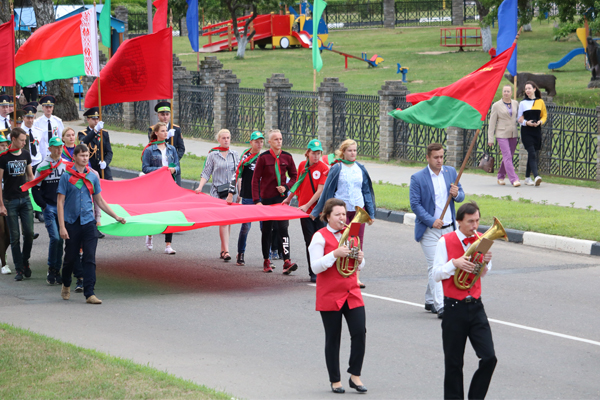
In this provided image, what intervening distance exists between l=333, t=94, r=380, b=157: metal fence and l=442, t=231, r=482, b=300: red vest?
53.7 feet

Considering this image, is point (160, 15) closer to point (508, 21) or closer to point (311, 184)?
point (508, 21)

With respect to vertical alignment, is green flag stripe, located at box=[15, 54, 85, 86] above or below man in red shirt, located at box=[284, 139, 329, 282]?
above

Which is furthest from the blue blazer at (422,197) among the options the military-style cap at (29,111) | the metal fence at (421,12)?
the metal fence at (421,12)

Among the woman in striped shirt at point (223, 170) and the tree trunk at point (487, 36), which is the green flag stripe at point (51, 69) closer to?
the woman in striped shirt at point (223, 170)

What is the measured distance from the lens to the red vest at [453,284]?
576 centimetres

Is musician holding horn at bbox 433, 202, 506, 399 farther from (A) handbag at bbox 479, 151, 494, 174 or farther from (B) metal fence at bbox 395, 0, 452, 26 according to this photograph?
(B) metal fence at bbox 395, 0, 452, 26

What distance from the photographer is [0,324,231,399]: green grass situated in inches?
236

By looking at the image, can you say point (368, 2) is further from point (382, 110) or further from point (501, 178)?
point (501, 178)

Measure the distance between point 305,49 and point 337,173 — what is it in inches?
1793

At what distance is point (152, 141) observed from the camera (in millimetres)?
12719

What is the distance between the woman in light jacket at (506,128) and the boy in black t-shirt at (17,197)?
9.95 metres

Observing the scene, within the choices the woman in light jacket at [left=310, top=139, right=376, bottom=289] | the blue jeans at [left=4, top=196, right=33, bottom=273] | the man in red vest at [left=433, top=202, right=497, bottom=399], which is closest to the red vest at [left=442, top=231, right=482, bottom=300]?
the man in red vest at [left=433, top=202, right=497, bottom=399]

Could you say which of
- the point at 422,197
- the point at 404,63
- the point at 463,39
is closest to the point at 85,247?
the point at 422,197

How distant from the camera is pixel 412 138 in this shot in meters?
21.5
